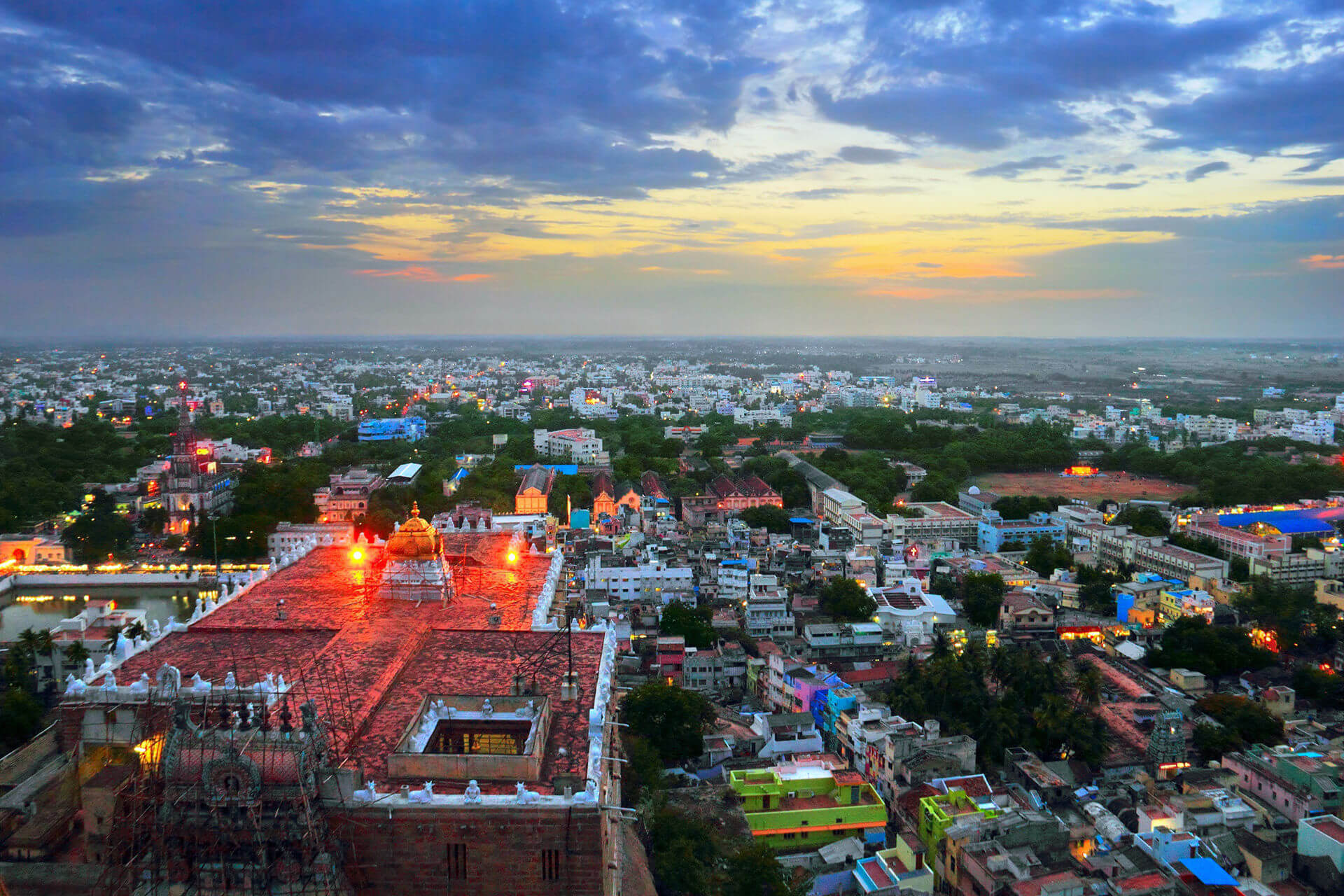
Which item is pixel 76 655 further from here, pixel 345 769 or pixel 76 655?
pixel 345 769

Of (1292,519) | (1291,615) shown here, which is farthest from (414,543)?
(1292,519)

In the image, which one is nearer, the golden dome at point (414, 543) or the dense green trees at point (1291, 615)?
the golden dome at point (414, 543)

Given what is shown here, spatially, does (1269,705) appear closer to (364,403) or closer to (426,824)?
(426,824)

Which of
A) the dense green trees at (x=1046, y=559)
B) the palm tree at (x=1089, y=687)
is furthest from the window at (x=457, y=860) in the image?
the dense green trees at (x=1046, y=559)

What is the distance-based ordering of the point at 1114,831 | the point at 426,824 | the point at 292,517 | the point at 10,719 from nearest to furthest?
1. the point at 426,824
2. the point at 1114,831
3. the point at 10,719
4. the point at 292,517

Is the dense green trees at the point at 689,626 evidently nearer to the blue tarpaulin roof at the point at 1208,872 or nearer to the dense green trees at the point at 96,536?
the blue tarpaulin roof at the point at 1208,872

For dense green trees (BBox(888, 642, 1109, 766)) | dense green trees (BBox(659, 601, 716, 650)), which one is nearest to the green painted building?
dense green trees (BBox(888, 642, 1109, 766))

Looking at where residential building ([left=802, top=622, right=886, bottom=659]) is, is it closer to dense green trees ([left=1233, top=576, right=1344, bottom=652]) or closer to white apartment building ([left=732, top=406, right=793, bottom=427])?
dense green trees ([left=1233, top=576, right=1344, bottom=652])

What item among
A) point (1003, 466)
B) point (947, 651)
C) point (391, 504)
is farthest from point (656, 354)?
point (947, 651)
